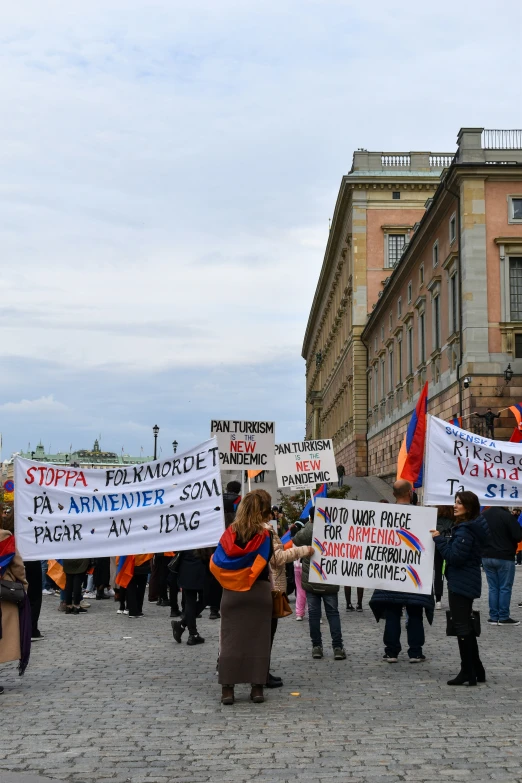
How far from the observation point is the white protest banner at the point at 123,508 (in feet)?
35.4

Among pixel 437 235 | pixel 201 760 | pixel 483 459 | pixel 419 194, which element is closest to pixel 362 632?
pixel 483 459

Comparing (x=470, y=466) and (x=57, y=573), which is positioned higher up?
(x=470, y=466)

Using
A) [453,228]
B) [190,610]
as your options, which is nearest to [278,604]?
[190,610]

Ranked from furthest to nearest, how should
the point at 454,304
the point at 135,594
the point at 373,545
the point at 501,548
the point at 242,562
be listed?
the point at 454,304, the point at 135,594, the point at 501,548, the point at 373,545, the point at 242,562

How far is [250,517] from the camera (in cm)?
872

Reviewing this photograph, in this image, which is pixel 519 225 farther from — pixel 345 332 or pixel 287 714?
pixel 345 332

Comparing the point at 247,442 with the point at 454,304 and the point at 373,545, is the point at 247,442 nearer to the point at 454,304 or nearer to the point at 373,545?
the point at 373,545

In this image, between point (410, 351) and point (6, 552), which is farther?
point (410, 351)

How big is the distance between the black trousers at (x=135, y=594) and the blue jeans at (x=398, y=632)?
5.84 m

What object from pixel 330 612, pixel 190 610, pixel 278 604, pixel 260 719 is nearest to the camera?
pixel 260 719

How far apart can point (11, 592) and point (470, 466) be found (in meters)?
5.14

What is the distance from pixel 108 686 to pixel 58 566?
7.63 metres

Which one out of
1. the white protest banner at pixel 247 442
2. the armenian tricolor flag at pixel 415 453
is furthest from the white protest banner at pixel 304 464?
the armenian tricolor flag at pixel 415 453

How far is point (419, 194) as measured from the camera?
68000 millimetres
